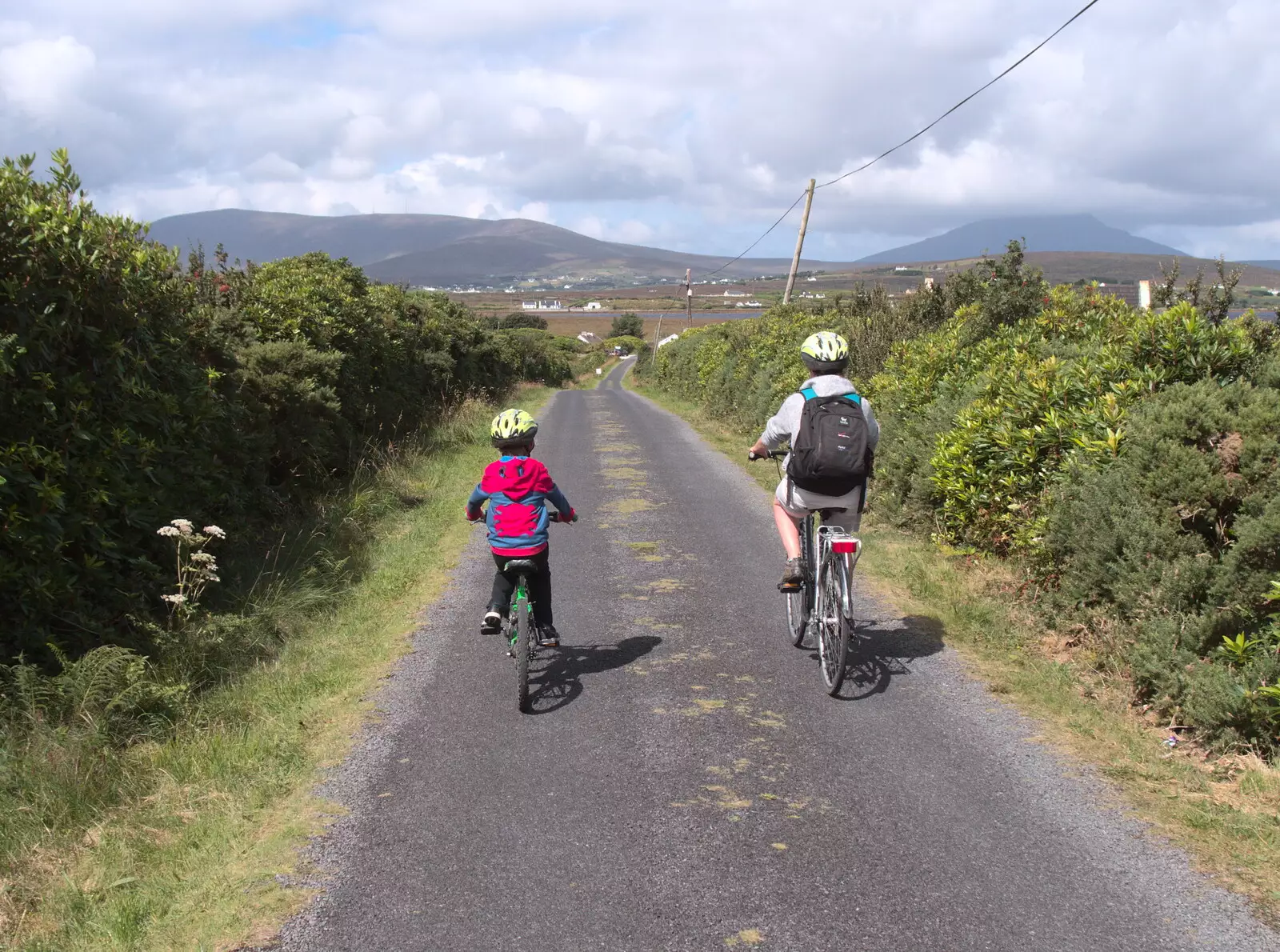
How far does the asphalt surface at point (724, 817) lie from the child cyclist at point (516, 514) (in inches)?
19.7

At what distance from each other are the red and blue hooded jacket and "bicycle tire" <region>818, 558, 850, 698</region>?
1863 millimetres

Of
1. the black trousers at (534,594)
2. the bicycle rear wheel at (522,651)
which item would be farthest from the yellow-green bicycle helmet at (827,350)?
the bicycle rear wheel at (522,651)

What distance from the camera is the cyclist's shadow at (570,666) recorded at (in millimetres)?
5926

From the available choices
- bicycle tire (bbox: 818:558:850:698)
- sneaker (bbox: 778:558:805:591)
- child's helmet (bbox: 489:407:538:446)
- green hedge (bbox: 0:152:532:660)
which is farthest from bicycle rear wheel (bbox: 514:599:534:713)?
green hedge (bbox: 0:152:532:660)

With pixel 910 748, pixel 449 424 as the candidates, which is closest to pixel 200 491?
pixel 910 748

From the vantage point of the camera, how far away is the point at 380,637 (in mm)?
7277

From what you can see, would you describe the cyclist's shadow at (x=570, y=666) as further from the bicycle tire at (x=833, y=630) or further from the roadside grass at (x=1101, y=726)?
the roadside grass at (x=1101, y=726)

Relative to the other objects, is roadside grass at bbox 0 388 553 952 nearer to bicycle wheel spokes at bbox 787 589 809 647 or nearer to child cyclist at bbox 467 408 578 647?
child cyclist at bbox 467 408 578 647

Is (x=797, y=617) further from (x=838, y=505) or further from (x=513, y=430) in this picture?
(x=513, y=430)

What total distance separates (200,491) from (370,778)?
3718 millimetres

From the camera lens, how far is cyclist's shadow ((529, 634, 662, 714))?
19.4 feet

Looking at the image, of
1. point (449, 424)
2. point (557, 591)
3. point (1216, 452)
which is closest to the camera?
point (1216, 452)

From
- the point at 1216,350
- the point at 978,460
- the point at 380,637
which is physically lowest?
the point at 380,637

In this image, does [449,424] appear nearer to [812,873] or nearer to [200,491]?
[200,491]
